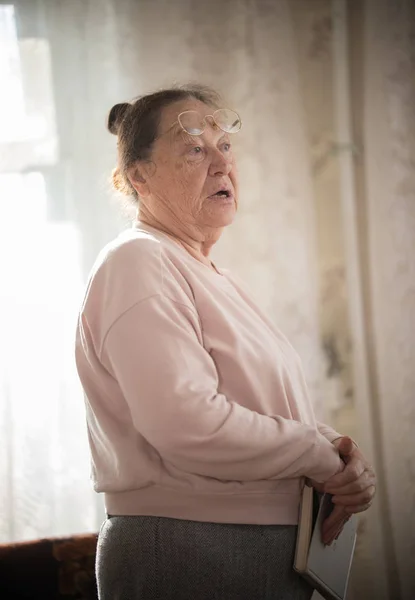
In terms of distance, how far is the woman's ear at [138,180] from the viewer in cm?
142

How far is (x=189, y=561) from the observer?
109 cm

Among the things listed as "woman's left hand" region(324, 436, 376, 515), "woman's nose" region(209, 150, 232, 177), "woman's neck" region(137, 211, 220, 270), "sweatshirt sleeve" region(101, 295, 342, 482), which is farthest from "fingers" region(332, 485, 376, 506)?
"woman's nose" region(209, 150, 232, 177)

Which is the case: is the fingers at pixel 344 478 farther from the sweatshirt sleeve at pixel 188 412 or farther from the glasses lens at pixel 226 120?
the glasses lens at pixel 226 120

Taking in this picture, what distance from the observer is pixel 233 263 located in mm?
2252

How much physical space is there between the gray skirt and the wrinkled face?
0.59 meters

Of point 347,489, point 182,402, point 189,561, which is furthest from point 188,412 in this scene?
point 347,489

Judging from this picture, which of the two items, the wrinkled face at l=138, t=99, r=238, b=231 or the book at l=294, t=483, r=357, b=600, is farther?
the wrinkled face at l=138, t=99, r=238, b=231

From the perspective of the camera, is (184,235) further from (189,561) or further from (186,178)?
(189,561)

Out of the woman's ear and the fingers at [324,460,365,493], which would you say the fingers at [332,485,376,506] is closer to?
the fingers at [324,460,365,493]

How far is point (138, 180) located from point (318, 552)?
0.79 meters

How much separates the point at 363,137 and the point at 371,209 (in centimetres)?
25

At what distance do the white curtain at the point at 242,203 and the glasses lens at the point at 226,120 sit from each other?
31.3 inches

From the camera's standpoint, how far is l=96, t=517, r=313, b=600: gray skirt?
1.09 metres

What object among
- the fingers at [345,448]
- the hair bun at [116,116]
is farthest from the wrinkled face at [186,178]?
the fingers at [345,448]
